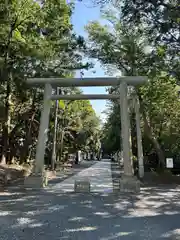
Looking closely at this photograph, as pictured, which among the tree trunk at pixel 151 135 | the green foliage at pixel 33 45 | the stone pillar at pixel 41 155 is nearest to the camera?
the stone pillar at pixel 41 155

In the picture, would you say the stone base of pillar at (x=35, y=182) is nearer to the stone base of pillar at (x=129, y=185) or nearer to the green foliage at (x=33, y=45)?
the stone base of pillar at (x=129, y=185)

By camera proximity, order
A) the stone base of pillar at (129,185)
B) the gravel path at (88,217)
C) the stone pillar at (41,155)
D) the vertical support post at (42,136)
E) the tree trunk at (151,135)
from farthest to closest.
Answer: the tree trunk at (151,135)
the vertical support post at (42,136)
the stone pillar at (41,155)
the stone base of pillar at (129,185)
the gravel path at (88,217)

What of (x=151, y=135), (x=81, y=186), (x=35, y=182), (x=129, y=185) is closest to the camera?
(x=81, y=186)

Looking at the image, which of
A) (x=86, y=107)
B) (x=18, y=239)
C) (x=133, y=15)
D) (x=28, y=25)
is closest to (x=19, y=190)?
(x=18, y=239)

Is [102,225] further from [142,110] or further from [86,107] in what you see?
[86,107]

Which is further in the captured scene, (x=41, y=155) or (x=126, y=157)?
(x=41, y=155)

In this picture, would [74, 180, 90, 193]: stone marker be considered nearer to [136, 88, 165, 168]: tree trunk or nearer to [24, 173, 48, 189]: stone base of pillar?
[24, 173, 48, 189]: stone base of pillar

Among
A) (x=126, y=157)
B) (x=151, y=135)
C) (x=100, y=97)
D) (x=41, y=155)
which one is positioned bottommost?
(x=126, y=157)

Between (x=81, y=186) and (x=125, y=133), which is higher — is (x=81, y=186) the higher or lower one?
the lower one

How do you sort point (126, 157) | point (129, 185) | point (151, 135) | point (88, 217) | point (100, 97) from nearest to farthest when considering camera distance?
point (88, 217) → point (129, 185) → point (126, 157) → point (100, 97) → point (151, 135)

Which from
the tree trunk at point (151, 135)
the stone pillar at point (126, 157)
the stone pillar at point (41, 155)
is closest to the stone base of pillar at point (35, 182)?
the stone pillar at point (41, 155)

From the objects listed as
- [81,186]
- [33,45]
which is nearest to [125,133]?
[81,186]

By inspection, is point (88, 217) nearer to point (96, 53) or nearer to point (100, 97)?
point (100, 97)

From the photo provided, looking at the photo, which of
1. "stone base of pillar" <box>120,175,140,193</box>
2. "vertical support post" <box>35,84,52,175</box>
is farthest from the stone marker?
"vertical support post" <box>35,84,52,175</box>
